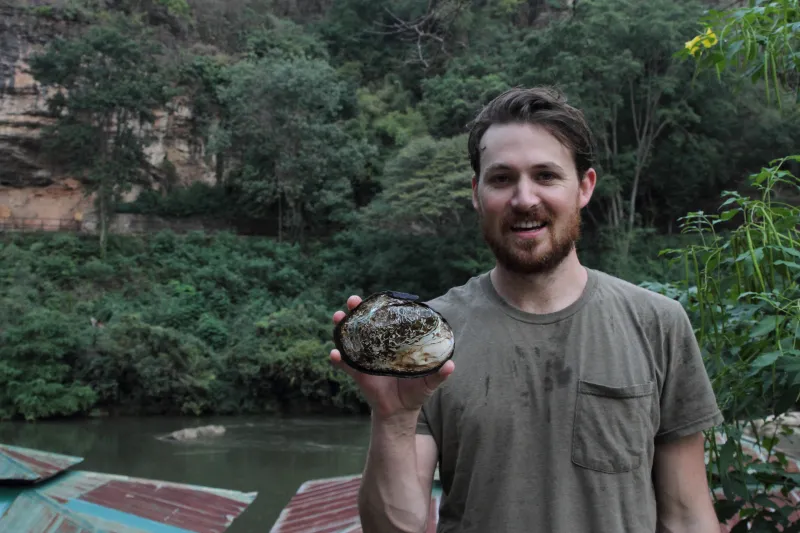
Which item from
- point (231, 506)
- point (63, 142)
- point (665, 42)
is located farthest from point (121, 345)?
point (665, 42)

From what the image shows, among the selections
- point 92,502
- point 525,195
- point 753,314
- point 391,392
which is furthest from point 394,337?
point 92,502

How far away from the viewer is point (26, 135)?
1903 cm

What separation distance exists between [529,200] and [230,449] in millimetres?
11091

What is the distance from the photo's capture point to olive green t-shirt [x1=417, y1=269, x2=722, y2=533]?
1.19 meters

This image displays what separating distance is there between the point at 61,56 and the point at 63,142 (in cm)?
227

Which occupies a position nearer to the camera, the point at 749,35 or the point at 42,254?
the point at 749,35

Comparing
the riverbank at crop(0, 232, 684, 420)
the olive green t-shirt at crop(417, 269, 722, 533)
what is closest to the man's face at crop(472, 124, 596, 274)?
the olive green t-shirt at crop(417, 269, 722, 533)

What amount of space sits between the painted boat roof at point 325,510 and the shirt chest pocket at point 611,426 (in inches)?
95.3

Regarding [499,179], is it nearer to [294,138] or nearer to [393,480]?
[393,480]

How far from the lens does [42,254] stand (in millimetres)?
16938

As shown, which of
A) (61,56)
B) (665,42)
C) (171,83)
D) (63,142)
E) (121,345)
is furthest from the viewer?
(171,83)

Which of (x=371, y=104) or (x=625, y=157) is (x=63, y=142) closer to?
(x=371, y=104)

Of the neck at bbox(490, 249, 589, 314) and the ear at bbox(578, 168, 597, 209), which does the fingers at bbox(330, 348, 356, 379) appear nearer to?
the neck at bbox(490, 249, 589, 314)

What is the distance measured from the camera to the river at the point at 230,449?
396 inches
